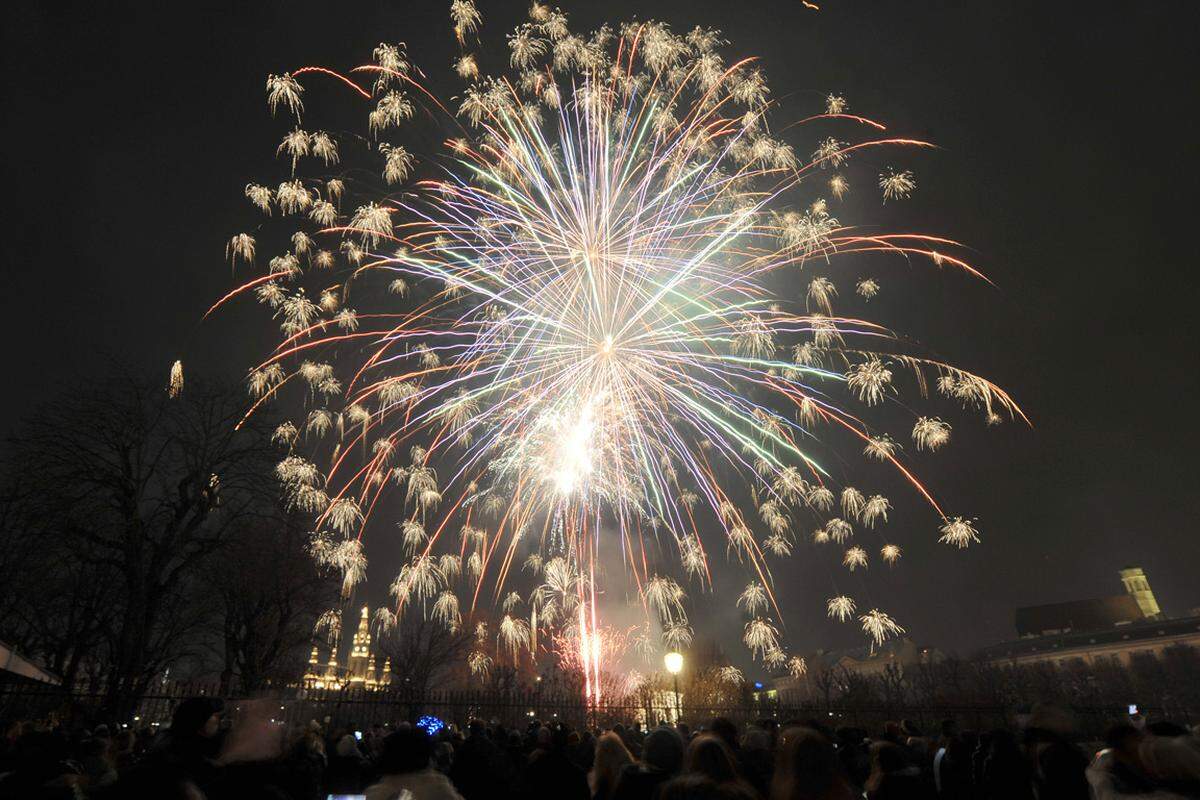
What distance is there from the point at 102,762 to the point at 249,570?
22.3 metres

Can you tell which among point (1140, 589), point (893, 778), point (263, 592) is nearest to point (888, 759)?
point (893, 778)

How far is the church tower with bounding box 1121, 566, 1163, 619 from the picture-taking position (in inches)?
5281

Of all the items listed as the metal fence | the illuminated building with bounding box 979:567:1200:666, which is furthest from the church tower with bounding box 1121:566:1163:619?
the metal fence

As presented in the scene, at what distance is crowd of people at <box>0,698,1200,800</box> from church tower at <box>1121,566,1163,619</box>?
169m

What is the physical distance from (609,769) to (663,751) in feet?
2.48

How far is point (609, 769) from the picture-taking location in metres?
5.21

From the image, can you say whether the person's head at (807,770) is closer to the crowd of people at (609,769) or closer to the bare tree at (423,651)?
the crowd of people at (609,769)

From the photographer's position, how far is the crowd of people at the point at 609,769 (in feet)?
11.4

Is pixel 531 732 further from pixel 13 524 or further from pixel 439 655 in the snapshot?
pixel 439 655

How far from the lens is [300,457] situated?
25281 millimetres

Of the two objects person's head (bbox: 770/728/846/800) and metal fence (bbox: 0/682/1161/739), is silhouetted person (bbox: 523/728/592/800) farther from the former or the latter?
metal fence (bbox: 0/682/1161/739)

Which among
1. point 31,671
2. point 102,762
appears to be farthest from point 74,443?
point 102,762

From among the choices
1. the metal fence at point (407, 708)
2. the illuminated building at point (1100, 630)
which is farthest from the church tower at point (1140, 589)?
the metal fence at point (407, 708)

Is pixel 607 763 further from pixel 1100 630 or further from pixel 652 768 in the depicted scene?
pixel 1100 630
